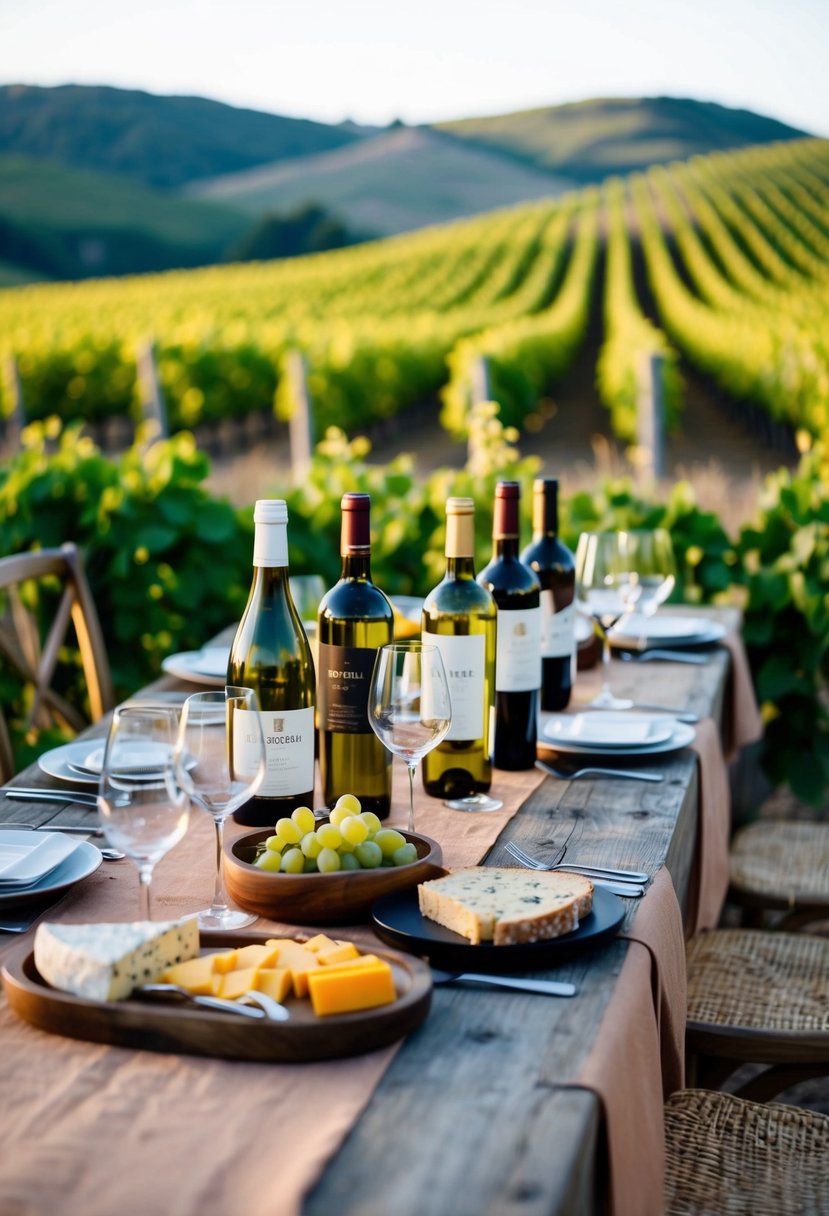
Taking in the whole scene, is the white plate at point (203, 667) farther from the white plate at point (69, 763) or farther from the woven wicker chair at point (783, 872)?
the woven wicker chair at point (783, 872)

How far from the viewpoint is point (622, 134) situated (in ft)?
352

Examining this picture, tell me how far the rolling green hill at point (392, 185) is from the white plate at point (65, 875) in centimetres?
8864

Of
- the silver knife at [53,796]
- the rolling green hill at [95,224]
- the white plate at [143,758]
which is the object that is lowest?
the silver knife at [53,796]

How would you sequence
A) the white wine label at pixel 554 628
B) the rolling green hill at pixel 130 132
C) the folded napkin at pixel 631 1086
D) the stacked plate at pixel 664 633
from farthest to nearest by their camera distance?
the rolling green hill at pixel 130 132, the stacked plate at pixel 664 633, the white wine label at pixel 554 628, the folded napkin at pixel 631 1086

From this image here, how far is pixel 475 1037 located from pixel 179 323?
2311 cm

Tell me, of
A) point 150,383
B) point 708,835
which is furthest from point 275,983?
point 150,383

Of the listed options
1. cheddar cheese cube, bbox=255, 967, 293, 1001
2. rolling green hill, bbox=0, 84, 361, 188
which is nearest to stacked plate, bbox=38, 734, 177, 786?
cheddar cheese cube, bbox=255, 967, 293, 1001

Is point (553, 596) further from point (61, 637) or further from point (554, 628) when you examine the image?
point (61, 637)

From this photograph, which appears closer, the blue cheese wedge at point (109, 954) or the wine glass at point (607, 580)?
the blue cheese wedge at point (109, 954)

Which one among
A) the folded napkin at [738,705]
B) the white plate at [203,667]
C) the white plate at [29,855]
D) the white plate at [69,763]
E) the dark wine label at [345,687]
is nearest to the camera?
the white plate at [29,855]

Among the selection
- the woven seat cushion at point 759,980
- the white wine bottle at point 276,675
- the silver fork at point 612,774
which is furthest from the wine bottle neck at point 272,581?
the woven seat cushion at point 759,980

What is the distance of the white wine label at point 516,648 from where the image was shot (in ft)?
6.86

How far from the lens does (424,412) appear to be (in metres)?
24.3

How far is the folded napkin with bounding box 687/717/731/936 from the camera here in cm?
233
